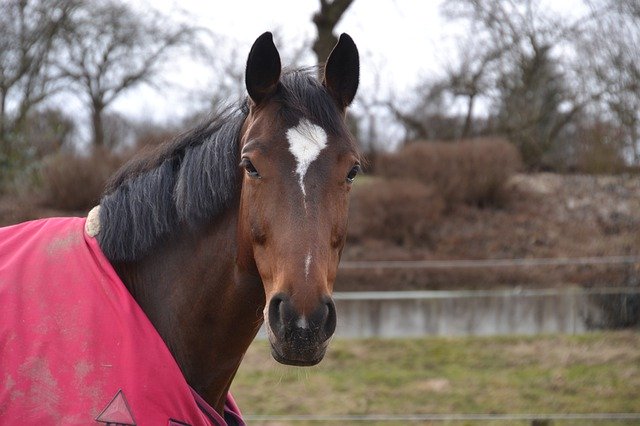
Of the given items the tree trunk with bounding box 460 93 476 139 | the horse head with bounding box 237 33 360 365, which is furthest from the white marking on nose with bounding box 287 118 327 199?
the tree trunk with bounding box 460 93 476 139

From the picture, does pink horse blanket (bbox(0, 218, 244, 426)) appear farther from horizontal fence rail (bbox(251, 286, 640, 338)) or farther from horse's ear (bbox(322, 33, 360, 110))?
horizontal fence rail (bbox(251, 286, 640, 338))

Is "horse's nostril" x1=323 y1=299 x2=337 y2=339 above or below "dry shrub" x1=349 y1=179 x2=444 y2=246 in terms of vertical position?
above

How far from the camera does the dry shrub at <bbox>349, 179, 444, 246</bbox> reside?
11953 millimetres

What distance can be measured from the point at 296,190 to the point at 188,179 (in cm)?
49

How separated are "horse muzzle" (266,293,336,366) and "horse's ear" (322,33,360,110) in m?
0.86

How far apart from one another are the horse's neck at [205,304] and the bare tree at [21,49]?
11078 mm

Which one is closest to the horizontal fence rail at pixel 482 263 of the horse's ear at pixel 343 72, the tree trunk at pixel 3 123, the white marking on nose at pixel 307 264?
the tree trunk at pixel 3 123

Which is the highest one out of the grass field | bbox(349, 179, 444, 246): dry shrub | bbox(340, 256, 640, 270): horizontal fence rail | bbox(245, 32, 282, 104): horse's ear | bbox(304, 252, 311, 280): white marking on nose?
bbox(245, 32, 282, 104): horse's ear

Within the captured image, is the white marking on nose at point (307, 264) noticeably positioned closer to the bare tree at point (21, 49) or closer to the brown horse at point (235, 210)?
the brown horse at point (235, 210)

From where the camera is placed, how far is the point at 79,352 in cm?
235

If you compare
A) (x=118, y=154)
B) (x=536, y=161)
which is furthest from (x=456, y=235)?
(x=118, y=154)

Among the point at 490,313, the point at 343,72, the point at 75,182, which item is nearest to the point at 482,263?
the point at 490,313

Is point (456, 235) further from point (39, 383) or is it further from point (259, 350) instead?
point (39, 383)

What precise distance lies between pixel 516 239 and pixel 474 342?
3.41m
